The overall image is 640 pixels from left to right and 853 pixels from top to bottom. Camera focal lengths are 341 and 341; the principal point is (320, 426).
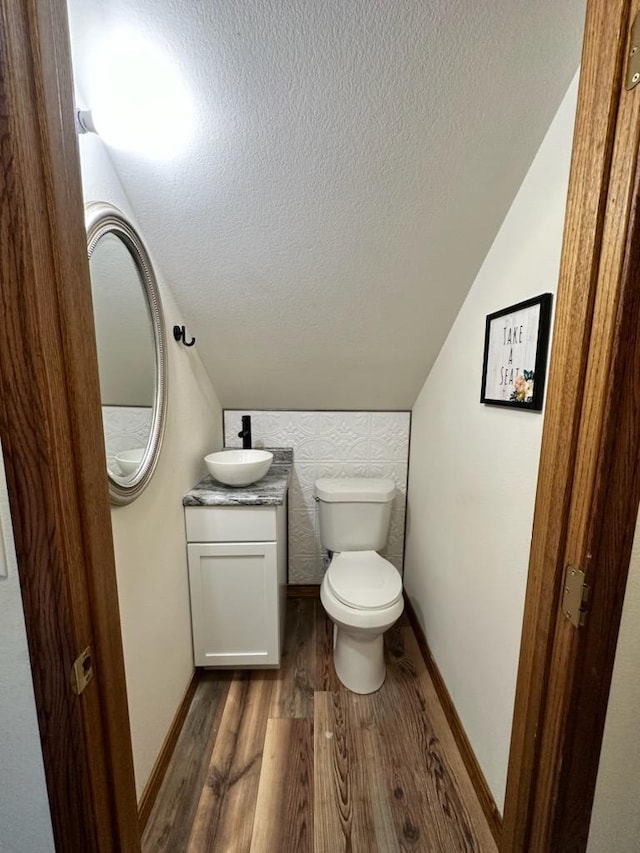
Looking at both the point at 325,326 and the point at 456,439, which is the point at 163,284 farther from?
the point at 456,439

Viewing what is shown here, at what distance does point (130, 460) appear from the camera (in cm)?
101

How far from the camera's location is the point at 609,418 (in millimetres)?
459

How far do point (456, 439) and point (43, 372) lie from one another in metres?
1.36

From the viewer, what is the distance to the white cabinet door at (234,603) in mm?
1470

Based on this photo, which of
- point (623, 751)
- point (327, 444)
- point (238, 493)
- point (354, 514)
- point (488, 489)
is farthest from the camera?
point (327, 444)

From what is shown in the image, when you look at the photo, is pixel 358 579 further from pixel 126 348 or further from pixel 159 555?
pixel 126 348

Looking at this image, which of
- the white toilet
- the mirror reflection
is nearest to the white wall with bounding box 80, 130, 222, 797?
the mirror reflection

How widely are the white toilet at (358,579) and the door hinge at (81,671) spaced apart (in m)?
1.14

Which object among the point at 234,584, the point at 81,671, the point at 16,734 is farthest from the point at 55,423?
the point at 234,584

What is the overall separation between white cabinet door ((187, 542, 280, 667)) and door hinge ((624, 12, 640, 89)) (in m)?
1.53

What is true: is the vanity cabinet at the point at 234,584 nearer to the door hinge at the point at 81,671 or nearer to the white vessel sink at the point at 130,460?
the white vessel sink at the point at 130,460

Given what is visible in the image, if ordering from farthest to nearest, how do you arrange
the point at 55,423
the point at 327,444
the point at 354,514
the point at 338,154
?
the point at 327,444 < the point at 354,514 < the point at 338,154 < the point at 55,423

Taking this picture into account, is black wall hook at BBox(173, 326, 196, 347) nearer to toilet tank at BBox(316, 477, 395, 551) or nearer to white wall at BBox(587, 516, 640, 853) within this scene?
toilet tank at BBox(316, 477, 395, 551)

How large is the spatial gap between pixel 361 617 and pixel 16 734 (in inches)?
45.6
